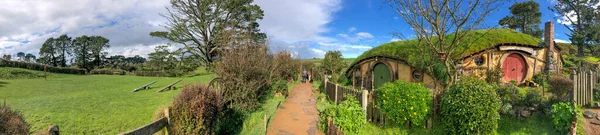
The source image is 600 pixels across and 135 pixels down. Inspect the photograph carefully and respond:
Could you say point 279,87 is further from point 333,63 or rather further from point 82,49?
point 82,49

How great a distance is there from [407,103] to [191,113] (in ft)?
18.4

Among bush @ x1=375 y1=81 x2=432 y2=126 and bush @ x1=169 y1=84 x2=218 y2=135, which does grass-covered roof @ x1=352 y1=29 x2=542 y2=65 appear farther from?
bush @ x1=169 y1=84 x2=218 y2=135

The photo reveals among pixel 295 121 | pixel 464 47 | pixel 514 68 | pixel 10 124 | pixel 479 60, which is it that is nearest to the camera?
pixel 10 124

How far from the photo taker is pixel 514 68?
1530cm

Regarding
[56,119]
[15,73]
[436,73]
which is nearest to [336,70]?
[436,73]

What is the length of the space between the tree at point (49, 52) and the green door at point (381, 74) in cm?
6113

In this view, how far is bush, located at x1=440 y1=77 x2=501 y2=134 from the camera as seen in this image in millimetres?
5949

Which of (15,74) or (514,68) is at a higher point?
(514,68)

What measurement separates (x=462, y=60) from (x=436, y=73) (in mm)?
1913

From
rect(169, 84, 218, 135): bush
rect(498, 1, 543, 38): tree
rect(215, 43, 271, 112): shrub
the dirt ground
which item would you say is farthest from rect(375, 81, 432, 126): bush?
rect(498, 1, 543, 38): tree

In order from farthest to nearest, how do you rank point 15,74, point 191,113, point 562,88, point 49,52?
1. point 49,52
2. point 15,74
3. point 562,88
4. point 191,113

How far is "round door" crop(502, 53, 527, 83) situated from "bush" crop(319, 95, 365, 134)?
1326 cm

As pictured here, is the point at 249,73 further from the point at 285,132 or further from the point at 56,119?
the point at 56,119

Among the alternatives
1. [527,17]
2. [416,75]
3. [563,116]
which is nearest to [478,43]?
[416,75]
